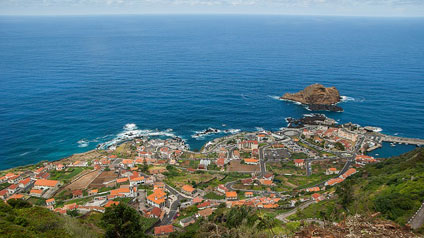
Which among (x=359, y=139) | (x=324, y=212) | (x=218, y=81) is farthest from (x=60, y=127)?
(x=359, y=139)

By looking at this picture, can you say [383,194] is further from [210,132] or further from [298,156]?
[210,132]

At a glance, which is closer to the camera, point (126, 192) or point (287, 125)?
point (126, 192)

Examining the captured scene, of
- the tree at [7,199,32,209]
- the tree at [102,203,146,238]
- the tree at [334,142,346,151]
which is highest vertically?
the tree at [102,203,146,238]

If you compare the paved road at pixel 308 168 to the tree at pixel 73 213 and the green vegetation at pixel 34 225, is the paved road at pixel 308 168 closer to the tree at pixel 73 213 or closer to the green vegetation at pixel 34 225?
the tree at pixel 73 213

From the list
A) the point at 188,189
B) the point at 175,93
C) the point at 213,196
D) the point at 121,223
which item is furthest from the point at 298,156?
the point at 175,93

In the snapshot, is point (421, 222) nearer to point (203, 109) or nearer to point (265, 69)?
point (203, 109)

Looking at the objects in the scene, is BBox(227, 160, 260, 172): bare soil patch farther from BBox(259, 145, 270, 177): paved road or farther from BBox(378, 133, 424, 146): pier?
BBox(378, 133, 424, 146): pier

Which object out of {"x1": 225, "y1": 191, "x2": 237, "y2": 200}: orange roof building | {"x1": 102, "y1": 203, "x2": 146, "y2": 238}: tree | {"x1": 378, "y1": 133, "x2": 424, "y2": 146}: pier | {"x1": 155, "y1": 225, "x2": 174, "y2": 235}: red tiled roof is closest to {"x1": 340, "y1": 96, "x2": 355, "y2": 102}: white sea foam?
{"x1": 378, "y1": 133, "x2": 424, "y2": 146}: pier
